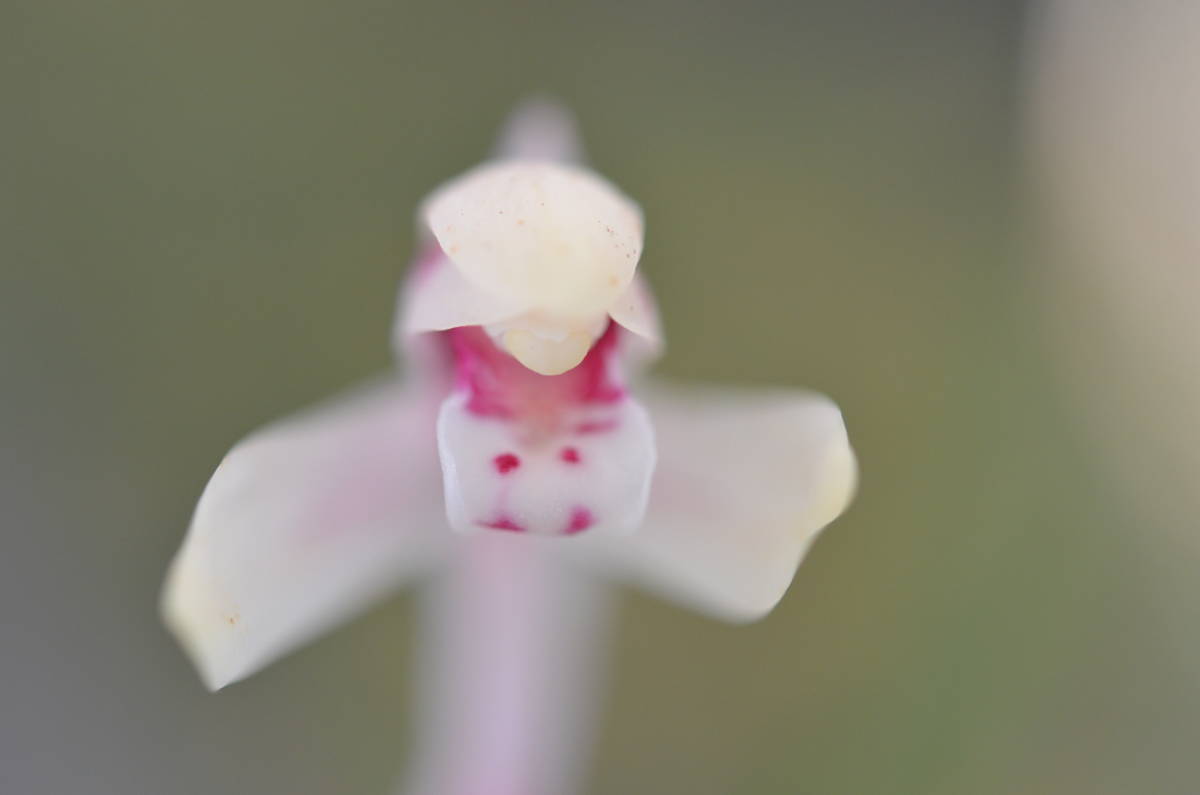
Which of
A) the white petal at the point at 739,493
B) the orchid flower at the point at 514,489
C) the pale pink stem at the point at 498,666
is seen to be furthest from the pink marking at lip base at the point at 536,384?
the pale pink stem at the point at 498,666

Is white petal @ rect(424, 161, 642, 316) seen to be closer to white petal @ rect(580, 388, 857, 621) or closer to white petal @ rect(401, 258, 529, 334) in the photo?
white petal @ rect(401, 258, 529, 334)

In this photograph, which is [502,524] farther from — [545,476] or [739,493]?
[739,493]

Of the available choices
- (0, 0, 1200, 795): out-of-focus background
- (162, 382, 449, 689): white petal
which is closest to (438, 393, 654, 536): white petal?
(162, 382, 449, 689): white petal

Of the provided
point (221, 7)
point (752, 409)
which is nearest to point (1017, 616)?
point (752, 409)

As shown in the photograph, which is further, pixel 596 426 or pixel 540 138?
pixel 540 138

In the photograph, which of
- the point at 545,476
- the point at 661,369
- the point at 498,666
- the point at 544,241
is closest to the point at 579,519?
the point at 545,476

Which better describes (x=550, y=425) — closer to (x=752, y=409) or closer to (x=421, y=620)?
(x=752, y=409)
